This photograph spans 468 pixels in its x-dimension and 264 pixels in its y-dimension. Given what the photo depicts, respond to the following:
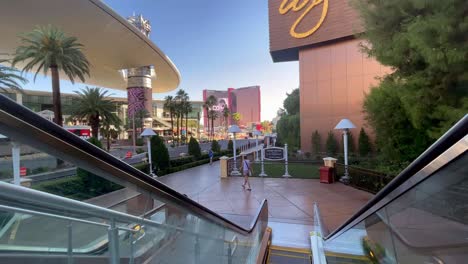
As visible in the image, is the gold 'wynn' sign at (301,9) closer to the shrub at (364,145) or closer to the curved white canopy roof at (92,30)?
the shrub at (364,145)

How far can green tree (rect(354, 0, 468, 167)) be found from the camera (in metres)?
5.80

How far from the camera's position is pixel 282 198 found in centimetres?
996

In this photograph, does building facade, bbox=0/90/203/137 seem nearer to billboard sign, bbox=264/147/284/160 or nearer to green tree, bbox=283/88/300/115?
green tree, bbox=283/88/300/115

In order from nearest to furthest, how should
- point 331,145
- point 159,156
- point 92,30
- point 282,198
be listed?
point 282,198 < point 159,156 < point 331,145 < point 92,30

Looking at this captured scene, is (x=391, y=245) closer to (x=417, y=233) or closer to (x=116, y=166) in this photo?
(x=417, y=233)

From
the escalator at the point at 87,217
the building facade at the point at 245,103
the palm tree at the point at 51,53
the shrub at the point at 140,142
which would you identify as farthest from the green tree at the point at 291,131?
the building facade at the point at 245,103

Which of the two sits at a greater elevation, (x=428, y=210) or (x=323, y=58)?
(x=323, y=58)

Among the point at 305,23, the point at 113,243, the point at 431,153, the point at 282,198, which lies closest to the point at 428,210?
the point at 431,153

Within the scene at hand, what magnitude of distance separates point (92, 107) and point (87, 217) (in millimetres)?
28280

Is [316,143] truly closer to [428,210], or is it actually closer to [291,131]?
[291,131]

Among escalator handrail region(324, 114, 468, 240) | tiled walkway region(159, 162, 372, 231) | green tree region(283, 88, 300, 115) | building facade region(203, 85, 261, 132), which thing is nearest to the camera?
escalator handrail region(324, 114, 468, 240)

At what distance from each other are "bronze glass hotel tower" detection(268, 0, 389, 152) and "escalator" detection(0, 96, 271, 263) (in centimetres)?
2104

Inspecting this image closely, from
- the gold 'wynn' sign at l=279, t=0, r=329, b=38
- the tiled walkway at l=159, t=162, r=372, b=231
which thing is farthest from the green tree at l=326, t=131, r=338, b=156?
the tiled walkway at l=159, t=162, r=372, b=231

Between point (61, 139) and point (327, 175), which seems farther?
point (327, 175)
